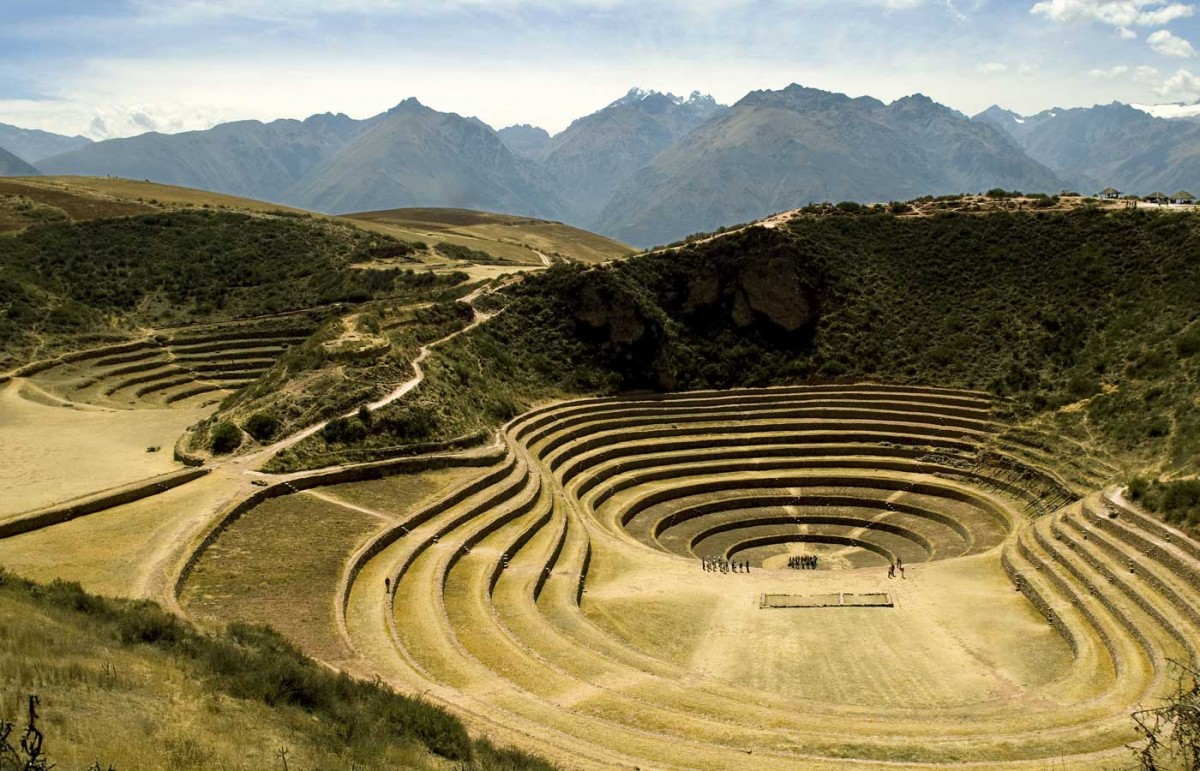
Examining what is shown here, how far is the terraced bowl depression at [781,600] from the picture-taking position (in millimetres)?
17109

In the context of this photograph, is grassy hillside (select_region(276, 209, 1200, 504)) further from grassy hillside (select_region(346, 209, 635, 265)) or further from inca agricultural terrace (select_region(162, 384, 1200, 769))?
grassy hillside (select_region(346, 209, 635, 265))

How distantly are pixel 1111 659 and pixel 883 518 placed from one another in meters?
16.3

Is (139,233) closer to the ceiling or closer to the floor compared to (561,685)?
closer to the ceiling

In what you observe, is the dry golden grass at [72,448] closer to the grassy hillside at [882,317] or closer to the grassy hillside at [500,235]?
the grassy hillside at [882,317]

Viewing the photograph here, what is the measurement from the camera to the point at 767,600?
27.4 meters

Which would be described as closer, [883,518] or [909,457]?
[883,518]

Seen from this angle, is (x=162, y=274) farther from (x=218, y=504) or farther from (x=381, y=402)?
(x=218, y=504)

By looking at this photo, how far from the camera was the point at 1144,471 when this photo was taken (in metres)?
32.3

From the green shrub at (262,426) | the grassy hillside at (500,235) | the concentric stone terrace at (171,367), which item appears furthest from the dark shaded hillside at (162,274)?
the green shrub at (262,426)

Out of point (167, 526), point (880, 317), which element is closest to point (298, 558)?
point (167, 526)

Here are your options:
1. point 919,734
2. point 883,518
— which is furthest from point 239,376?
point 919,734

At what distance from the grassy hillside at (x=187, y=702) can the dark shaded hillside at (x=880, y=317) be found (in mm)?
23542

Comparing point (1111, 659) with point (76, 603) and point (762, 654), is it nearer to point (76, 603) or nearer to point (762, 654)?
point (762, 654)

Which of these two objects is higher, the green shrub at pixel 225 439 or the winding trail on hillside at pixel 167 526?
the green shrub at pixel 225 439
